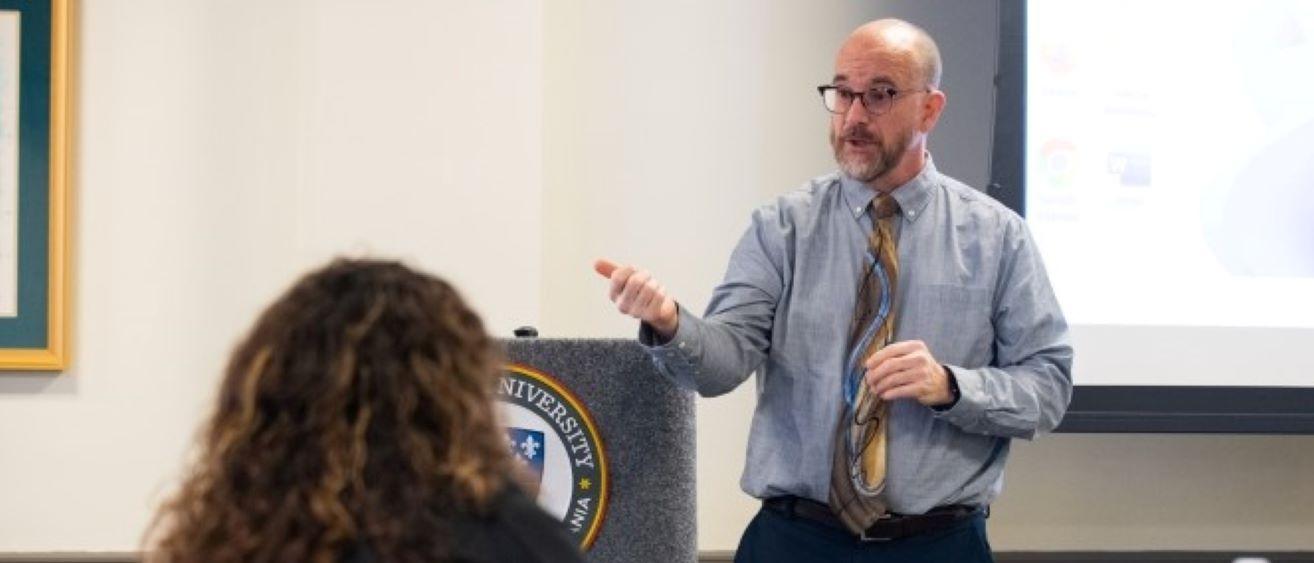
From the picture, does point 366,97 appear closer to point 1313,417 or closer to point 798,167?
point 798,167

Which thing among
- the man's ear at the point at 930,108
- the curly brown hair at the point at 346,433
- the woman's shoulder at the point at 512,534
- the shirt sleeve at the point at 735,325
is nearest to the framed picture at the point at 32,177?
the shirt sleeve at the point at 735,325

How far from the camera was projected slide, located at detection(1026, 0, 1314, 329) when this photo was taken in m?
3.62

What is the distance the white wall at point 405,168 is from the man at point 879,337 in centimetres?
109

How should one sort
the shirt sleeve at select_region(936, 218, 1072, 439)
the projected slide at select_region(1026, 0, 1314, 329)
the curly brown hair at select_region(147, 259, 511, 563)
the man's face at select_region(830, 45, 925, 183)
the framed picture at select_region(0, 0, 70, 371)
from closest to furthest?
the curly brown hair at select_region(147, 259, 511, 563) < the shirt sleeve at select_region(936, 218, 1072, 439) < the man's face at select_region(830, 45, 925, 183) < the framed picture at select_region(0, 0, 70, 371) < the projected slide at select_region(1026, 0, 1314, 329)

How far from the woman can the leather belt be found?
40.8 inches

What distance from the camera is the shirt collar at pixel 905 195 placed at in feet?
8.18

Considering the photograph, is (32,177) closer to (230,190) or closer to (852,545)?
(230,190)

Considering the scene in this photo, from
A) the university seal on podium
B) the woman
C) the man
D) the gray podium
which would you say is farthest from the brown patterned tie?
the woman

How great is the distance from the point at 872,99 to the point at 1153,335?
1.47 meters

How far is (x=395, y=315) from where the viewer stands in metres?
1.38

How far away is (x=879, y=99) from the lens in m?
2.47

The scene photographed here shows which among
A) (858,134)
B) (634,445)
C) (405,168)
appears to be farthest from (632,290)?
(405,168)

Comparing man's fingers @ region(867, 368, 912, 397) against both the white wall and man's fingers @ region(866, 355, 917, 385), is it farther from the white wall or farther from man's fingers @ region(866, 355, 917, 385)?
the white wall

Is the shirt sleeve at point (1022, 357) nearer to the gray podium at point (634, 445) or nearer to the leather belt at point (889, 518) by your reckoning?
the leather belt at point (889, 518)
